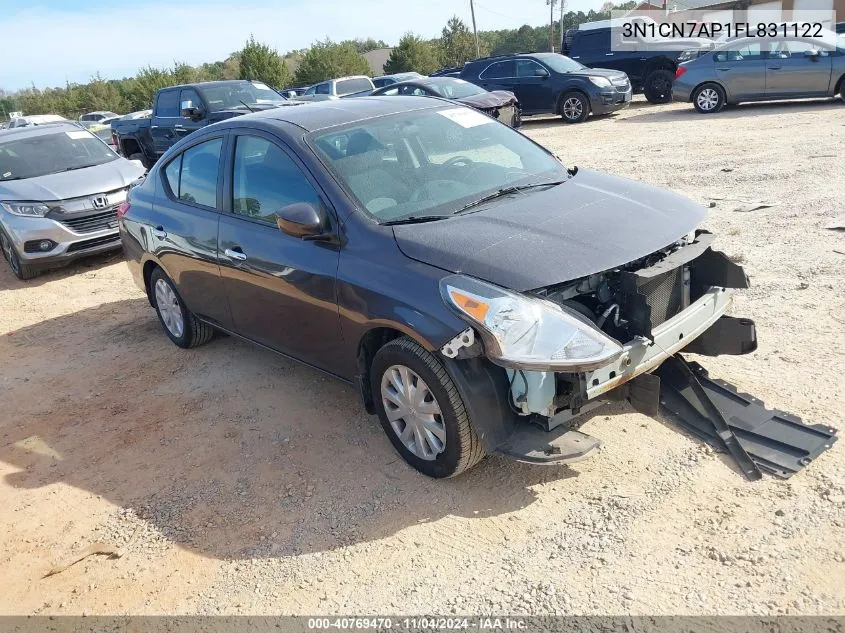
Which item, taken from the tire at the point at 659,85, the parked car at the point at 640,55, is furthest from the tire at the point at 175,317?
the tire at the point at 659,85

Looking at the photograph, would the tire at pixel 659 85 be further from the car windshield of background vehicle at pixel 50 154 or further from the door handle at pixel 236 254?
the door handle at pixel 236 254

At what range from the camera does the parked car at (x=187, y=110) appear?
40.6 feet

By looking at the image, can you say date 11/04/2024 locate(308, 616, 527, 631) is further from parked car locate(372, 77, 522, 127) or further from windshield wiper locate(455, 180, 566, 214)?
parked car locate(372, 77, 522, 127)

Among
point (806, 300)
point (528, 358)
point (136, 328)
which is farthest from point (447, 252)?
point (136, 328)

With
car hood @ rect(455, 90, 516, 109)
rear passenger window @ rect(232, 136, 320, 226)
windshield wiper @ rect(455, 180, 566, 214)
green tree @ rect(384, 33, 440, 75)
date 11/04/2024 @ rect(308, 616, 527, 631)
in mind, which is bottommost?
date 11/04/2024 @ rect(308, 616, 527, 631)

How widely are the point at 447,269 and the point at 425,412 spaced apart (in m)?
0.73

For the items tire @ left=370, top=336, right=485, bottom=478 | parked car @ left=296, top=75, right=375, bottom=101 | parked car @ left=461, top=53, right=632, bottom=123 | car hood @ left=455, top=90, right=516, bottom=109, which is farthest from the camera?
parked car @ left=296, top=75, right=375, bottom=101

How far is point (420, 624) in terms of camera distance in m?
2.71

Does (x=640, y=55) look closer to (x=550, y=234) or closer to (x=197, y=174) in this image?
(x=197, y=174)

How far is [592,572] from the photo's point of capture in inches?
111

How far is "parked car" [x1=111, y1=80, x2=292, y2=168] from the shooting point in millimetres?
12371

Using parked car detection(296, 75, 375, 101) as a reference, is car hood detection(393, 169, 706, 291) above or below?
below

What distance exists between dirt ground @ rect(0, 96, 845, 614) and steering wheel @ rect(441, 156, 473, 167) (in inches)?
63.9

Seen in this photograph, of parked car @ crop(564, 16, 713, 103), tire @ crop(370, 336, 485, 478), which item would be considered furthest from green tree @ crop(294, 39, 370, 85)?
tire @ crop(370, 336, 485, 478)
